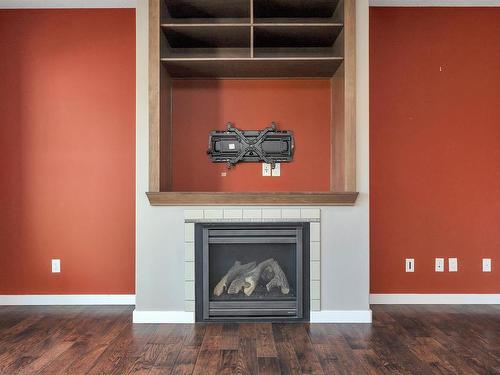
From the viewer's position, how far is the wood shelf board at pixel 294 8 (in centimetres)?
Answer: 316

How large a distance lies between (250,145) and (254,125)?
0.18 metres

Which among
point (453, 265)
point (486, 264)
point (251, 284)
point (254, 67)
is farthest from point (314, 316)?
point (254, 67)

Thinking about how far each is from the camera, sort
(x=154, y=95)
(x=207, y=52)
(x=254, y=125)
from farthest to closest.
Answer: (x=254, y=125), (x=207, y=52), (x=154, y=95)

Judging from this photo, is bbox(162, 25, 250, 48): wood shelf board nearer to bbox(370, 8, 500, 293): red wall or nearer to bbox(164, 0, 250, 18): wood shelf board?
bbox(164, 0, 250, 18): wood shelf board

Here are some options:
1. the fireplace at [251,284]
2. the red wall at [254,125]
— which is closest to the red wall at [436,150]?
the red wall at [254,125]

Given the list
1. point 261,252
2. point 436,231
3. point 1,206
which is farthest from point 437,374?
point 1,206

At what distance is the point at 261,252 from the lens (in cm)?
322

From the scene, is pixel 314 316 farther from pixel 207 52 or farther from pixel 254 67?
pixel 207 52

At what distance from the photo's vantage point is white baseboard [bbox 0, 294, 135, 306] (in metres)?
3.68

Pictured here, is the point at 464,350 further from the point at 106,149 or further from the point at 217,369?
the point at 106,149

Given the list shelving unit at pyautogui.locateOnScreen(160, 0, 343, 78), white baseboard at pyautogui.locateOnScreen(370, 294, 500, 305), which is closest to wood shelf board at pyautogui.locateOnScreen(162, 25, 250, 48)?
shelving unit at pyautogui.locateOnScreen(160, 0, 343, 78)

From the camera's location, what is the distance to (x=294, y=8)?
325 centimetres

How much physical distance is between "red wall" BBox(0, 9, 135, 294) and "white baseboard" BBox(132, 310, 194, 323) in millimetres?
676

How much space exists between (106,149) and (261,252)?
1652 mm
